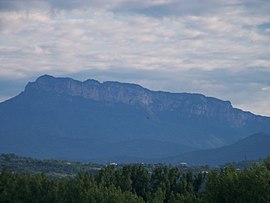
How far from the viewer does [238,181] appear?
49844 millimetres

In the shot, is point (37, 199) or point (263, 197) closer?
point (263, 197)

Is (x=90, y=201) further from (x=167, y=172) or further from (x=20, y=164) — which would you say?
(x=20, y=164)

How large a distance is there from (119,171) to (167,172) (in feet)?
18.2

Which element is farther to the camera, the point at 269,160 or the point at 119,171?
the point at 119,171

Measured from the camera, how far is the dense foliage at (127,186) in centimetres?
5172

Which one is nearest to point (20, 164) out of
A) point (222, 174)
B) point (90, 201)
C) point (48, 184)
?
point (48, 184)

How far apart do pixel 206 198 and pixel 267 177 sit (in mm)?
4981


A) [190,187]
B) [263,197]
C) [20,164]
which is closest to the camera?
[263,197]

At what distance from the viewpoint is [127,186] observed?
79188 mm

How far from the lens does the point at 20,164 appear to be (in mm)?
173875

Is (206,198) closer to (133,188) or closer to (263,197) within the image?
(263,197)

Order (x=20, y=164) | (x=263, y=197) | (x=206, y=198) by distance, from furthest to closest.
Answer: (x=20, y=164)
(x=206, y=198)
(x=263, y=197)

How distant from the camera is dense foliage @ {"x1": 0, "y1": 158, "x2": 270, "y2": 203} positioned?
5172 cm

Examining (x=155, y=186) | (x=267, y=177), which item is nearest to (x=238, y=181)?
(x=267, y=177)
